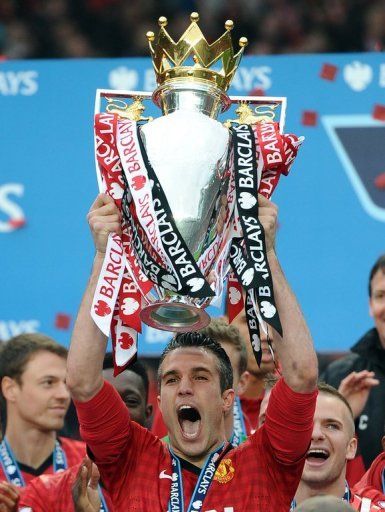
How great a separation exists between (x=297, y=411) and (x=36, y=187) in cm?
306

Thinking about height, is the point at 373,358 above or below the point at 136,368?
above

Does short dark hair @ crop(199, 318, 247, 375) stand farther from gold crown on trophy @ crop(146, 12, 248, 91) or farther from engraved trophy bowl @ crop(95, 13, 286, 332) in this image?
gold crown on trophy @ crop(146, 12, 248, 91)

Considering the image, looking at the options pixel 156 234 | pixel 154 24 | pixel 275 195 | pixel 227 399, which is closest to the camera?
pixel 156 234

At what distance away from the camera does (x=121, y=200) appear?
4219 mm

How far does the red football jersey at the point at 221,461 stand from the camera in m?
4.29

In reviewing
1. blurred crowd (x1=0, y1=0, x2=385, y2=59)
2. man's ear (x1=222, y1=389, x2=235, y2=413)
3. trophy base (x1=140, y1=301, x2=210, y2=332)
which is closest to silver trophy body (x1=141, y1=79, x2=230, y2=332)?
trophy base (x1=140, y1=301, x2=210, y2=332)

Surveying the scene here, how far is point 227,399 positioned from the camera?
4582 millimetres

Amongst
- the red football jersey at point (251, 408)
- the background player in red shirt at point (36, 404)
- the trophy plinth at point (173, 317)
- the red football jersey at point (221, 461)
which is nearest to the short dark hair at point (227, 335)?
the red football jersey at point (251, 408)

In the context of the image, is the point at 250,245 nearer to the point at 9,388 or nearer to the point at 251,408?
the point at 251,408

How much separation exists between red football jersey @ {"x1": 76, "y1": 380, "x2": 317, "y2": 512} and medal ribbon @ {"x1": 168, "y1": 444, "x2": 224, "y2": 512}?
15mm

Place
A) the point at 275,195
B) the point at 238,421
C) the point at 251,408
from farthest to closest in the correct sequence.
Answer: the point at 275,195 < the point at 251,408 < the point at 238,421

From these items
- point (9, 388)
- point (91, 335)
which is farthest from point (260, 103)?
point (9, 388)

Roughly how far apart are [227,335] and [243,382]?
0.35m

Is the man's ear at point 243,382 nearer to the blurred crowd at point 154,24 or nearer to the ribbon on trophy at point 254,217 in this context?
the ribbon on trophy at point 254,217
